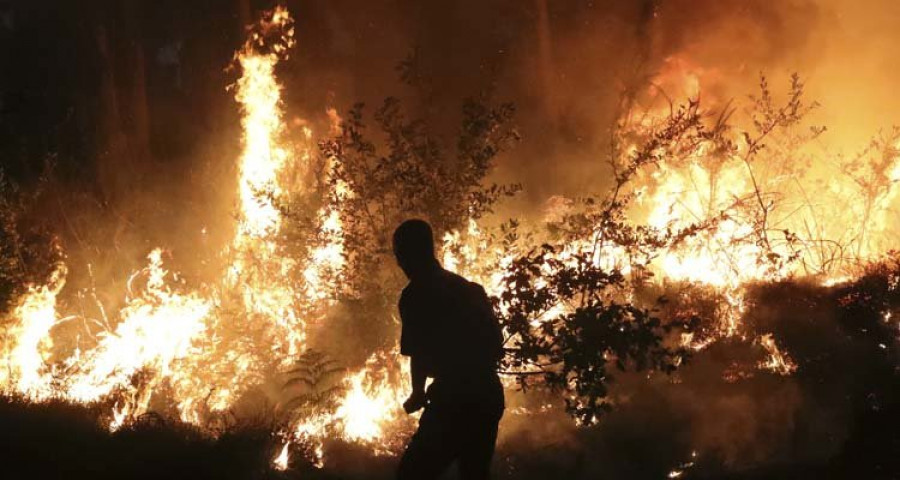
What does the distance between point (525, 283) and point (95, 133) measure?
32.2ft

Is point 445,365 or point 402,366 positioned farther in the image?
point 402,366

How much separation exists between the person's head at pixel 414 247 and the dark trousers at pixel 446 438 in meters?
0.75

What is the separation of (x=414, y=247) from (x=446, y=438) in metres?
1.04

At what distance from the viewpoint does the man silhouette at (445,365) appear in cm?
419

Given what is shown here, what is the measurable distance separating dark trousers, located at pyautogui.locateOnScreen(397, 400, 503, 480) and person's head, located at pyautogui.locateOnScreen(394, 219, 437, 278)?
75 cm

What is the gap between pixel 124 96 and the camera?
13.6 m

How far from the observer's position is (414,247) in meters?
4.37

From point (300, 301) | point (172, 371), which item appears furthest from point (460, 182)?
point (172, 371)

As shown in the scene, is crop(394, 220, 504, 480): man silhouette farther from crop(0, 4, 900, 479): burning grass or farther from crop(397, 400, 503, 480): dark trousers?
crop(0, 4, 900, 479): burning grass

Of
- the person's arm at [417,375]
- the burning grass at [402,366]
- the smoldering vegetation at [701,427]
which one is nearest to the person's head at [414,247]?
the person's arm at [417,375]

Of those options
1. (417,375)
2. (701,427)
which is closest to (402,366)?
(701,427)

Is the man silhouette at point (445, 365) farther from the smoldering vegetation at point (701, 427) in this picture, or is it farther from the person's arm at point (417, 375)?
the smoldering vegetation at point (701, 427)

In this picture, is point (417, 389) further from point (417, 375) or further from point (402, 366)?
point (402, 366)

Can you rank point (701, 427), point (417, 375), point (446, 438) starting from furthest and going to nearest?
point (701, 427), point (417, 375), point (446, 438)
